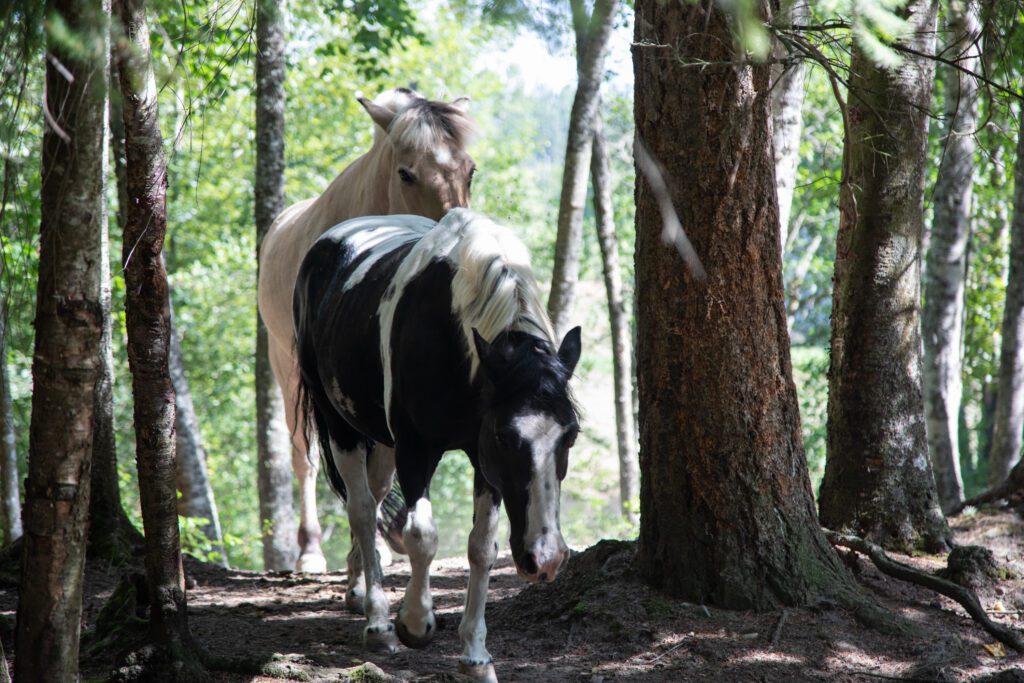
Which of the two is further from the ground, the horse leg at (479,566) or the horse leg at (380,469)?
the horse leg at (380,469)

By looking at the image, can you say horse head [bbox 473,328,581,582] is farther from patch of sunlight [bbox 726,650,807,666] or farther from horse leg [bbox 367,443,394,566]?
horse leg [bbox 367,443,394,566]

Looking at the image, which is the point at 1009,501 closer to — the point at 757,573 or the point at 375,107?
the point at 757,573

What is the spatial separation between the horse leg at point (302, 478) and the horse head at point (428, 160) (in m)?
1.80

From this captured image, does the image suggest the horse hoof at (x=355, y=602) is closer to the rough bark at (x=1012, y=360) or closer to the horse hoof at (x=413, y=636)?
the horse hoof at (x=413, y=636)

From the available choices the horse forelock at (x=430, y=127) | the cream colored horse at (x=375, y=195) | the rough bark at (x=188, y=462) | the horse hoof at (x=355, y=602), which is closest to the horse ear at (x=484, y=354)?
the horse hoof at (x=355, y=602)

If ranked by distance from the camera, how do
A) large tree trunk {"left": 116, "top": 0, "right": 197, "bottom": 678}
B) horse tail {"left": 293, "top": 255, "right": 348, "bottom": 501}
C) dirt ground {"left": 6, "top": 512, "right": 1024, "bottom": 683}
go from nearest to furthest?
1. large tree trunk {"left": 116, "top": 0, "right": 197, "bottom": 678}
2. dirt ground {"left": 6, "top": 512, "right": 1024, "bottom": 683}
3. horse tail {"left": 293, "top": 255, "right": 348, "bottom": 501}

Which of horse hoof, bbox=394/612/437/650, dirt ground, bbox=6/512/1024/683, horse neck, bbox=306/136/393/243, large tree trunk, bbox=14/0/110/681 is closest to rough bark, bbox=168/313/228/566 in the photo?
horse neck, bbox=306/136/393/243

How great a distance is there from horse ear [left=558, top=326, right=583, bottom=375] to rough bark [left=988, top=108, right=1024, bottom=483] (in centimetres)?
671

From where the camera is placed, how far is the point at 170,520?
3479 mm

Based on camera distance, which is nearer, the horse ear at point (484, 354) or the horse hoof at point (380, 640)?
the horse ear at point (484, 354)

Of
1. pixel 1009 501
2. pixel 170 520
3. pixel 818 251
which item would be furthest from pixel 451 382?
pixel 818 251

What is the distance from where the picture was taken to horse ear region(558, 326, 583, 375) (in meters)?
3.78

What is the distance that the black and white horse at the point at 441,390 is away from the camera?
3537mm

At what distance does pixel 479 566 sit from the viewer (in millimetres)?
4066
